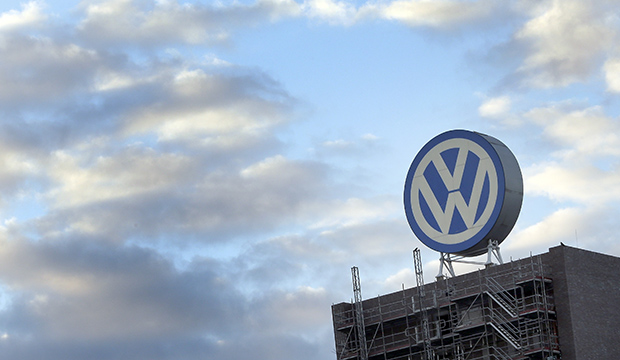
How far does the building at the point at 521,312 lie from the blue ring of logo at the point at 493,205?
245 centimetres

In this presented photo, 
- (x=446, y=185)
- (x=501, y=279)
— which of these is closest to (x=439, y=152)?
(x=446, y=185)

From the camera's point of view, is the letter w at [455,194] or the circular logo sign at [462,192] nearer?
the circular logo sign at [462,192]

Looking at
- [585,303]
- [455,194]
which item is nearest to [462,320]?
[585,303]

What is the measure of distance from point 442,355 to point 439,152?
15887 mm

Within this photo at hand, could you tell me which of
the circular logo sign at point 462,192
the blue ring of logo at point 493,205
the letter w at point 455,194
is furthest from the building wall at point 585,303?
the letter w at point 455,194

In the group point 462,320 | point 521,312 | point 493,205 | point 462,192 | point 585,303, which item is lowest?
point 521,312

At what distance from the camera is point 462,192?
321ft

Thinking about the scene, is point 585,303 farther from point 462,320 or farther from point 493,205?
point 493,205

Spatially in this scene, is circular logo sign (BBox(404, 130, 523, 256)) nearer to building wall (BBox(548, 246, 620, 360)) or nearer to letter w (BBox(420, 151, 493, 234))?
letter w (BBox(420, 151, 493, 234))

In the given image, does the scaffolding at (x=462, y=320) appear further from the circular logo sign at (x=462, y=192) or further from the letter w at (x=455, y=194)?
the letter w at (x=455, y=194)

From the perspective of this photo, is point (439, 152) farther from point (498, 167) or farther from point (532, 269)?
point (532, 269)

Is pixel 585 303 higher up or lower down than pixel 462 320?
lower down

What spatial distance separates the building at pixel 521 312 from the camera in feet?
299

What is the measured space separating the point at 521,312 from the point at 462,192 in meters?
11.0
